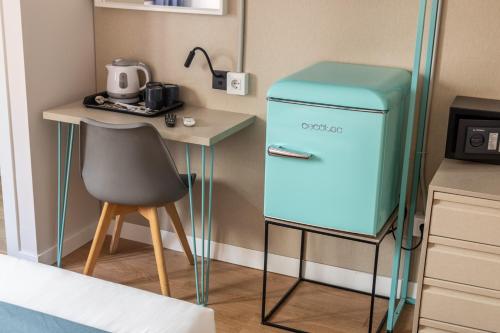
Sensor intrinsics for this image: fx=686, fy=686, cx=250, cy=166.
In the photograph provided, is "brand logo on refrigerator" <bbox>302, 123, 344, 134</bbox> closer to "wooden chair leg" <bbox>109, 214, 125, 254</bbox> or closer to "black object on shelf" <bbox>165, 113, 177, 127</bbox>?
"black object on shelf" <bbox>165, 113, 177, 127</bbox>

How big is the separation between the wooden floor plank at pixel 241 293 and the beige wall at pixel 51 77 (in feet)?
0.84

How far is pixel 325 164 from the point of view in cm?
244

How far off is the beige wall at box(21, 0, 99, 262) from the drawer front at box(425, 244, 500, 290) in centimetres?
175

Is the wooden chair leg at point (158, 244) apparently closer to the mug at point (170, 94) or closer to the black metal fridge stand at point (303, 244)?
the black metal fridge stand at point (303, 244)

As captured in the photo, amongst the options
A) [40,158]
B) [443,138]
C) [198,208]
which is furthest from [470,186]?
[40,158]

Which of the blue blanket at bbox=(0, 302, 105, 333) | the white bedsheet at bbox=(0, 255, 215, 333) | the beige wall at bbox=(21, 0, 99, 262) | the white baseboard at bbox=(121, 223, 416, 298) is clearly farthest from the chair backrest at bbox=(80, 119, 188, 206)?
the blue blanket at bbox=(0, 302, 105, 333)

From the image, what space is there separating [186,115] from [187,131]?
0.92 feet

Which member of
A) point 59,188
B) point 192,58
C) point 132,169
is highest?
point 192,58

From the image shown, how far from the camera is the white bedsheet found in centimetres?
175

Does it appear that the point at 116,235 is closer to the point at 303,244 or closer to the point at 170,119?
the point at 170,119

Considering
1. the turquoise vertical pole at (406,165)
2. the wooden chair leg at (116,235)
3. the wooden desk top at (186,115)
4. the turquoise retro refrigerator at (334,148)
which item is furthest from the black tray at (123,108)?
the turquoise vertical pole at (406,165)

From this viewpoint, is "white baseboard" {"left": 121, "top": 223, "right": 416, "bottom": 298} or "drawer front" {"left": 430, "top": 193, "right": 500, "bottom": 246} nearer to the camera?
"drawer front" {"left": 430, "top": 193, "right": 500, "bottom": 246}

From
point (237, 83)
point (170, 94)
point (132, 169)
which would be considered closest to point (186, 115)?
point (170, 94)

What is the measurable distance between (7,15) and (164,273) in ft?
4.16
